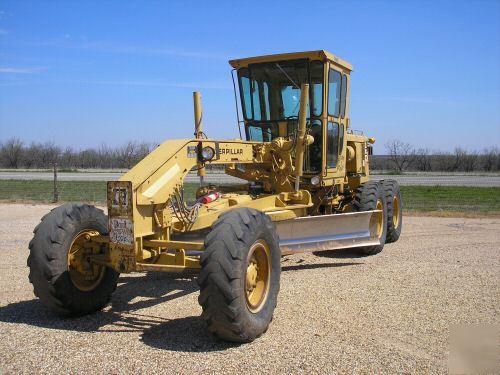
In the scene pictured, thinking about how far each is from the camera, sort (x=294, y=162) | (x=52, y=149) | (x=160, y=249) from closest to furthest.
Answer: (x=160, y=249) → (x=294, y=162) → (x=52, y=149)

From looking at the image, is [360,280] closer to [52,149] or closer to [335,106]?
[335,106]

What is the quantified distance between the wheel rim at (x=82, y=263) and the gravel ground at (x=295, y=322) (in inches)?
14.7

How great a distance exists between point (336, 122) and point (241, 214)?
14.7ft

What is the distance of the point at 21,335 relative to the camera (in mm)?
5461

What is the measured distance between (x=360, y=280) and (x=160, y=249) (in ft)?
11.0

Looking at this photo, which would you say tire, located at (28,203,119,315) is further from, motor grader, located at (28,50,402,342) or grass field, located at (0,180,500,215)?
grass field, located at (0,180,500,215)

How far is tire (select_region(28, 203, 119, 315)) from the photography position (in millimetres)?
5773

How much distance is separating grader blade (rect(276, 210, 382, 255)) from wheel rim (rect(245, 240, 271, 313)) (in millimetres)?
2059

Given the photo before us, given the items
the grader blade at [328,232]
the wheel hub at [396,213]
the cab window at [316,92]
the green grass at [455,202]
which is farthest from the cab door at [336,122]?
the green grass at [455,202]

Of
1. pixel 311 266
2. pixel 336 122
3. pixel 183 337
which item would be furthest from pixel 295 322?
pixel 336 122

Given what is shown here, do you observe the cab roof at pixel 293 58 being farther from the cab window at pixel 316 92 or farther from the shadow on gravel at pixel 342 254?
the shadow on gravel at pixel 342 254

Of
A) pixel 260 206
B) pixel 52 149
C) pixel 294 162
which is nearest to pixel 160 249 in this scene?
pixel 260 206

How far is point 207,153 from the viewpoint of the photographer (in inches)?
256

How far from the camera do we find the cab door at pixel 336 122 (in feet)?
30.1
